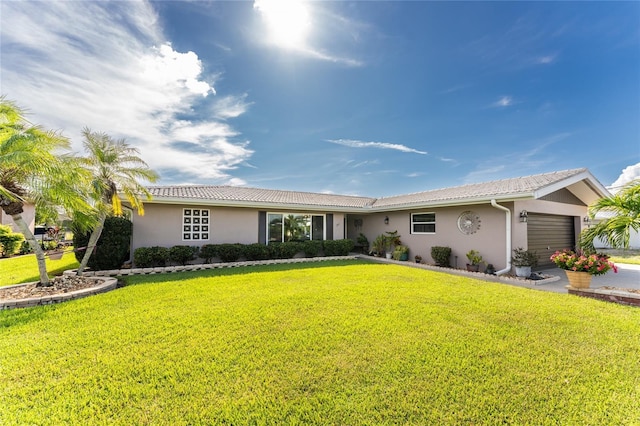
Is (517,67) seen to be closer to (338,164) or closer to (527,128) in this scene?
(527,128)

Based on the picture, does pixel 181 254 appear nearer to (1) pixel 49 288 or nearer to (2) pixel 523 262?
(1) pixel 49 288

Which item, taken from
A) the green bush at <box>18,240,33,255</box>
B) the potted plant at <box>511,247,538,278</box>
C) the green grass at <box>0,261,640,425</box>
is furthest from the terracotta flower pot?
the green bush at <box>18,240,33,255</box>

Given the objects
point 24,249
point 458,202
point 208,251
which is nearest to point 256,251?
point 208,251

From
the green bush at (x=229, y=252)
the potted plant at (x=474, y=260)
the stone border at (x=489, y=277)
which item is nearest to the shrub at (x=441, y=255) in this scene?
the stone border at (x=489, y=277)

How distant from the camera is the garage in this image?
11375mm

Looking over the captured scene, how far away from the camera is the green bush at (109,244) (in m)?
9.84

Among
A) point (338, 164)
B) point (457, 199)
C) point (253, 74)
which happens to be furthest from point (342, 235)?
point (253, 74)

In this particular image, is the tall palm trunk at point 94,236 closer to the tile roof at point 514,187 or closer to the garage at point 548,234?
the tile roof at point 514,187

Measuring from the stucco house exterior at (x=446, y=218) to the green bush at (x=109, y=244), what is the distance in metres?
1.05

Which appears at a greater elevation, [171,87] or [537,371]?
[171,87]

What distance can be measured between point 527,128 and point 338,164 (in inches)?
397

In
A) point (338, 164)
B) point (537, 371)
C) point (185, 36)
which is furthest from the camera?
point (338, 164)

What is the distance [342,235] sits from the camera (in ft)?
53.4

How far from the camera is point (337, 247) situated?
15102 millimetres
